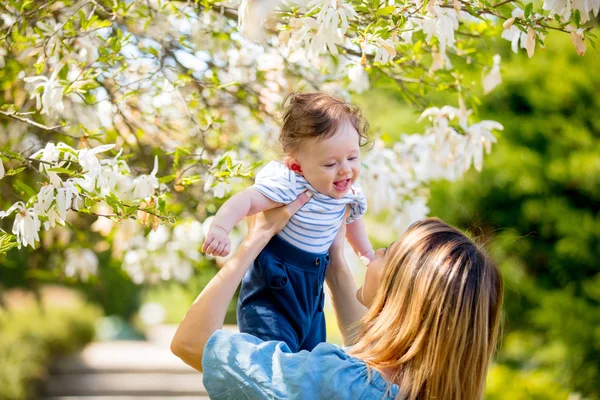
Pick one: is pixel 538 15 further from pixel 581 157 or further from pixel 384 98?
pixel 384 98

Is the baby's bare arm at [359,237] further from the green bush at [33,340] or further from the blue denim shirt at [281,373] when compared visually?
the green bush at [33,340]

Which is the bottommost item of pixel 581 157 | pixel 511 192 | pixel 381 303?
pixel 511 192

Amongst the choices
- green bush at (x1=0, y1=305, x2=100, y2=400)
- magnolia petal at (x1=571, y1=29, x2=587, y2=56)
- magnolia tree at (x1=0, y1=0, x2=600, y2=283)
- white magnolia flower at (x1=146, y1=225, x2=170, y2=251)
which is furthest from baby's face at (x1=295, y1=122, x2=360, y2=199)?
green bush at (x1=0, y1=305, x2=100, y2=400)

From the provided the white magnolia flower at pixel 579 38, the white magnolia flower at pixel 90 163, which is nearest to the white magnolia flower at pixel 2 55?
the white magnolia flower at pixel 90 163

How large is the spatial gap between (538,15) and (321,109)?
0.63m

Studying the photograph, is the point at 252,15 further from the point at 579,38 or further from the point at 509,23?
the point at 579,38

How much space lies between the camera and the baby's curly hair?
1.67 m

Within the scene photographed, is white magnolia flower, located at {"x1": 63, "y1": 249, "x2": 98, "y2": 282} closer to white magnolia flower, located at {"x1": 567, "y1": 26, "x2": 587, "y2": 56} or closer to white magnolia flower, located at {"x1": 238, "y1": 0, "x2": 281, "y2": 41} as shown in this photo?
white magnolia flower, located at {"x1": 238, "y1": 0, "x2": 281, "y2": 41}

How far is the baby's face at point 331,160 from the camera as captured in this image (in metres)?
1.67

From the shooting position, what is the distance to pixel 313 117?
1.68 meters

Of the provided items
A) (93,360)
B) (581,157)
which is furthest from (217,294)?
(93,360)

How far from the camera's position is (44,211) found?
1.71m

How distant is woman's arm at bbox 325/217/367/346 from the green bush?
4513 millimetres

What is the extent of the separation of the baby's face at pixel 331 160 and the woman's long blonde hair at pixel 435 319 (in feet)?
0.88
